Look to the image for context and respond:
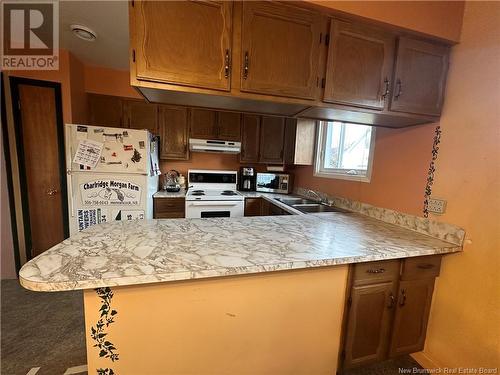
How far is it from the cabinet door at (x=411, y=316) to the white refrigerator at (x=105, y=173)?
2.47m

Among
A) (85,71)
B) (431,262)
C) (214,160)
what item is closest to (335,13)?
(431,262)

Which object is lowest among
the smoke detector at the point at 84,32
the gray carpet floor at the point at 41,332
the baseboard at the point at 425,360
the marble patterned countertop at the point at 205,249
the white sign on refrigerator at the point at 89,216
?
the gray carpet floor at the point at 41,332

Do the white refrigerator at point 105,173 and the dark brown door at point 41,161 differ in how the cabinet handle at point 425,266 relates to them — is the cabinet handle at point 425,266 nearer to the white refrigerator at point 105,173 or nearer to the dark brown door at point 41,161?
the white refrigerator at point 105,173

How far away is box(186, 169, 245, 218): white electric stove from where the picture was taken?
9.40 feet

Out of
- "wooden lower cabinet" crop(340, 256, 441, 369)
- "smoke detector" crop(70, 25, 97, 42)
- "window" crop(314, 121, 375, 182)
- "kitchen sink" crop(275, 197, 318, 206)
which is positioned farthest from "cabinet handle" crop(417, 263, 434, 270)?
"smoke detector" crop(70, 25, 97, 42)

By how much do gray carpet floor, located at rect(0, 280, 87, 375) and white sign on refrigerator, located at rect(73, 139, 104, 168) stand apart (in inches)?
52.3

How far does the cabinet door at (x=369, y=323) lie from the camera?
1.28m

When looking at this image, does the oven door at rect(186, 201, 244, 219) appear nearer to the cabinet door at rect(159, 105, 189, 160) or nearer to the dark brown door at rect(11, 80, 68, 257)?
the cabinet door at rect(159, 105, 189, 160)

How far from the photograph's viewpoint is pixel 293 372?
1261 mm

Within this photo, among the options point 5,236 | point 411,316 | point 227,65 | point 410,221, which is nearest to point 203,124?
point 227,65

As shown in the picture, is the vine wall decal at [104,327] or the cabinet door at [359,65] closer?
the vine wall decal at [104,327]

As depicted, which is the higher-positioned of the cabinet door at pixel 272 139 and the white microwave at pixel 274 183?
the cabinet door at pixel 272 139

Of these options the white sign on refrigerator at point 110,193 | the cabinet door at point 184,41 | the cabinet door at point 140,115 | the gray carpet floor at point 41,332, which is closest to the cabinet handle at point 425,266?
the cabinet door at point 184,41

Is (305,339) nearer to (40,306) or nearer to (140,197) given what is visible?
(140,197)
